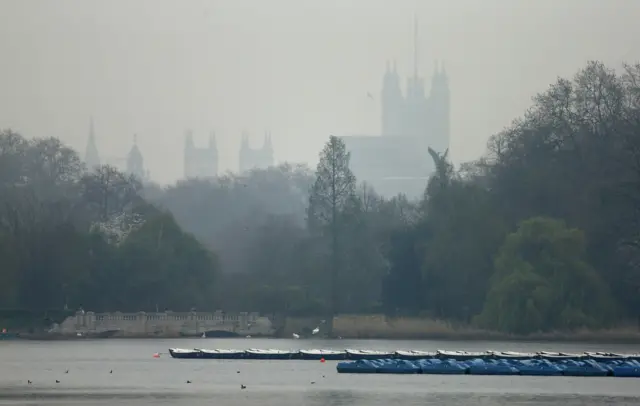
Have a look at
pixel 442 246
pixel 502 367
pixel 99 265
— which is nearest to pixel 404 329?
pixel 442 246

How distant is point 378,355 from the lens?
318ft

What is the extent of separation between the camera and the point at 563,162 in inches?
4904

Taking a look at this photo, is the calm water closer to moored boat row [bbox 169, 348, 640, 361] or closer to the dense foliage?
moored boat row [bbox 169, 348, 640, 361]

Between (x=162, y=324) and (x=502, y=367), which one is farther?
(x=162, y=324)

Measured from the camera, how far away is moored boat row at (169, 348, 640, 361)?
93.9 m

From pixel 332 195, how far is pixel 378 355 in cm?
3836

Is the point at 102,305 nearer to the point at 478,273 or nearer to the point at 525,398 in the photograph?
the point at 478,273

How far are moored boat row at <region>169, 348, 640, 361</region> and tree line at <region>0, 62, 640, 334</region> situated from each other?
16242mm

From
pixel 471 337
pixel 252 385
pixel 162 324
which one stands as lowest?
pixel 252 385

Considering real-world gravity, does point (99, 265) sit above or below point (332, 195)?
below

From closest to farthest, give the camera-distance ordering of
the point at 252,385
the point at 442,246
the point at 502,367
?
the point at 252,385 → the point at 502,367 → the point at 442,246

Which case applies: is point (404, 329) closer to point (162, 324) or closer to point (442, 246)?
point (442, 246)

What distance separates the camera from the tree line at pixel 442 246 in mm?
116562

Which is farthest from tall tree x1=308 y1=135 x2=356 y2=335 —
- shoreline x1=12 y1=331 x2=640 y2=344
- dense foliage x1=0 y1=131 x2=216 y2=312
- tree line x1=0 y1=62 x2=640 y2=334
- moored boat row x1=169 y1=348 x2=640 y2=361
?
moored boat row x1=169 y1=348 x2=640 y2=361
